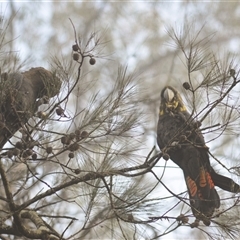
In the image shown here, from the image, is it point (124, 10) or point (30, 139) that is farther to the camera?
point (124, 10)

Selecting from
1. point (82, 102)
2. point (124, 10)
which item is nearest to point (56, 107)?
point (82, 102)

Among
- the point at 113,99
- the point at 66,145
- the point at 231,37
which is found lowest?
the point at 66,145

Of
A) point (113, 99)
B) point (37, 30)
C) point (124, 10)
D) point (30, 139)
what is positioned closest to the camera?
point (30, 139)

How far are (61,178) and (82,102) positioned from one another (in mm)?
2072

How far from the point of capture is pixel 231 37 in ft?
17.3

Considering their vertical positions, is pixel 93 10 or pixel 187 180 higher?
pixel 93 10

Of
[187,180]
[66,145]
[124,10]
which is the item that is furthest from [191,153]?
[124,10]

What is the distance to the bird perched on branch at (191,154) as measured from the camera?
1.77 m

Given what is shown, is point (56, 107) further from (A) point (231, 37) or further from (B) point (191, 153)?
(A) point (231, 37)

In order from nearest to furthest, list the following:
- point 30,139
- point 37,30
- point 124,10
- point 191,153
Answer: point 30,139 → point 191,153 → point 37,30 → point 124,10

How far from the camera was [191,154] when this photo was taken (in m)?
2.14

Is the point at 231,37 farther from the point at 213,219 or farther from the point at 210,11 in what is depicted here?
the point at 213,219

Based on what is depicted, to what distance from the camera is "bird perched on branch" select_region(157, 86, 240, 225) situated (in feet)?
5.81

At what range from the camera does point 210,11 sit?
5402 mm
